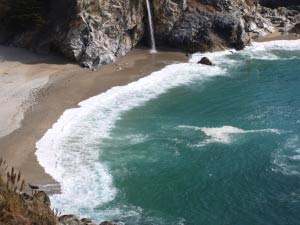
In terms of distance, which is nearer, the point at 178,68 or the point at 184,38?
the point at 178,68

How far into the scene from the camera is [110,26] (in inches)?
2013

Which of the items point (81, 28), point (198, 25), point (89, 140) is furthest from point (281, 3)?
point (89, 140)

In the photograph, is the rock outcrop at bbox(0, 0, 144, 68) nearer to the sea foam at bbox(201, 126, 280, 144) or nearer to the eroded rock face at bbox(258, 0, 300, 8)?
the sea foam at bbox(201, 126, 280, 144)

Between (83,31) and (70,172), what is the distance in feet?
70.9

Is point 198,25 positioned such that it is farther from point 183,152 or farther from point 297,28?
point 183,152

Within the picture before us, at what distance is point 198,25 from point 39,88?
66.2ft

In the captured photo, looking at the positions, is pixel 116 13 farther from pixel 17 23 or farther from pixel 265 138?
pixel 265 138

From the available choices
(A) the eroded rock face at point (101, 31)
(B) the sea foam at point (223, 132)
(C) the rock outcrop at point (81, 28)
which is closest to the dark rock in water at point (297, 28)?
(C) the rock outcrop at point (81, 28)

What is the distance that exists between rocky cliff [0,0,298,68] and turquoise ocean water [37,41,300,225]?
6469mm

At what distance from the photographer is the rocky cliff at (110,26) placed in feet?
161

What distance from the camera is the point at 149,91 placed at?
44.4 metres

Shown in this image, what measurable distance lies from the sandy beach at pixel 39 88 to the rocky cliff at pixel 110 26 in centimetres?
154

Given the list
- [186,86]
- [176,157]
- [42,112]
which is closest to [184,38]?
[186,86]

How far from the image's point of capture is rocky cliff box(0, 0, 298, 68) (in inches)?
1928
